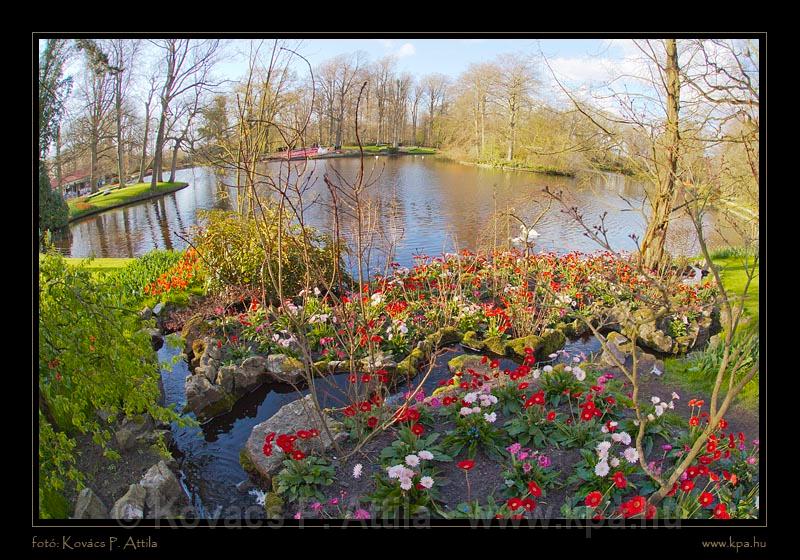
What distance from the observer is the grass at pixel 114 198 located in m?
7.34

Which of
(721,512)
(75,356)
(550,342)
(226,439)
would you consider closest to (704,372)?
(550,342)

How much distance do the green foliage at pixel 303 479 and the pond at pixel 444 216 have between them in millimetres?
3677

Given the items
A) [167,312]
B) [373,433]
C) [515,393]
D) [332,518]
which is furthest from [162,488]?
[167,312]

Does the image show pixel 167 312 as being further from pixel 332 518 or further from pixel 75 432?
pixel 332 518

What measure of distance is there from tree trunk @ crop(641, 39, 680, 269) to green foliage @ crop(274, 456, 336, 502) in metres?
3.90

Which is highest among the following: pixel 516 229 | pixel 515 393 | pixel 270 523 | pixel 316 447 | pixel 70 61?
pixel 70 61

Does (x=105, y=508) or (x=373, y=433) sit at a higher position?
(x=373, y=433)

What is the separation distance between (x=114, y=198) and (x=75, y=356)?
20.9ft

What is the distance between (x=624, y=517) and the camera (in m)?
2.29

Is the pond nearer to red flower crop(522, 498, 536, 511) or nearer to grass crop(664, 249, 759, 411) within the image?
grass crop(664, 249, 759, 411)

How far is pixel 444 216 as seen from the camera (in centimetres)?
866

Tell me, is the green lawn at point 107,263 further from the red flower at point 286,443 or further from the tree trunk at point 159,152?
the red flower at point 286,443

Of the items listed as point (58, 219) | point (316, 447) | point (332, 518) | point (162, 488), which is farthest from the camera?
point (58, 219)

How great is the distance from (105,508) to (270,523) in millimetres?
816
